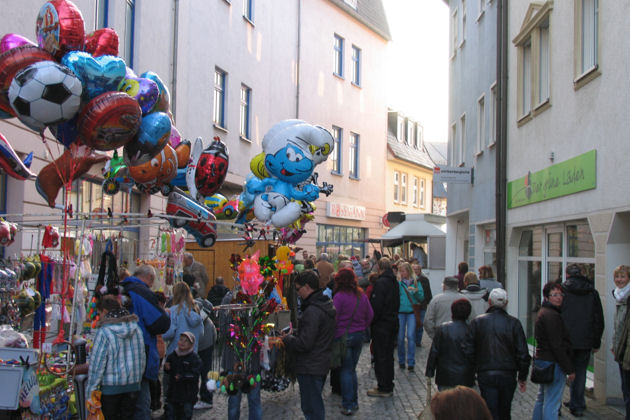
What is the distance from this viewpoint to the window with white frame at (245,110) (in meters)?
21.2

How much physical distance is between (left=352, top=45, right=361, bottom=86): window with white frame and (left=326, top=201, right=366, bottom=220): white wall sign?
5.44 m

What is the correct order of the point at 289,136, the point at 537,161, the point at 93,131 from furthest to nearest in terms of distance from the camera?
the point at 537,161, the point at 289,136, the point at 93,131

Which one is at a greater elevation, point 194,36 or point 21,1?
point 194,36

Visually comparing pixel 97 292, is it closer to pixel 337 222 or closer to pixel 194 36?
pixel 194 36

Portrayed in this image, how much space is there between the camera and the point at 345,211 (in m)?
28.9

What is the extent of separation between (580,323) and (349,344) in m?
2.78

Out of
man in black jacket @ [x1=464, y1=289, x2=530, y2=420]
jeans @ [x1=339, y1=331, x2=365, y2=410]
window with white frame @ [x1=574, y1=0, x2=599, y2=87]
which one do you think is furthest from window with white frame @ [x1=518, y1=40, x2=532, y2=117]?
man in black jacket @ [x1=464, y1=289, x2=530, y2=420]

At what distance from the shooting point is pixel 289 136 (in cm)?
1011

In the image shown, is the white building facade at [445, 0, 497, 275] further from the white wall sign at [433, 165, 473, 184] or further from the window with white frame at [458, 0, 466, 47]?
the white wall sign at [433, 165, 473, 184]

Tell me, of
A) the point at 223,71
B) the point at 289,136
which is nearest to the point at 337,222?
the point at 223,71

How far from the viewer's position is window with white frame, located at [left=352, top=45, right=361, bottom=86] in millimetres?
30656

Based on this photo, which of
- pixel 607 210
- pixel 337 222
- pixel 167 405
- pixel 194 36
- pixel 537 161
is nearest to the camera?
pixel 167 405

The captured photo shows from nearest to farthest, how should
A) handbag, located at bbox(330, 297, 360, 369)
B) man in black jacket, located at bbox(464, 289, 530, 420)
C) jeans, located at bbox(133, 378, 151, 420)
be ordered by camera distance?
man in black jacket, located at bbox(464, 289, 530, 420)
jeans, located at bbox(133, 378, 151, 420)
handbag, located at bbox(330, 297, 360, 369)

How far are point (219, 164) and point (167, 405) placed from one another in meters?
3.46
